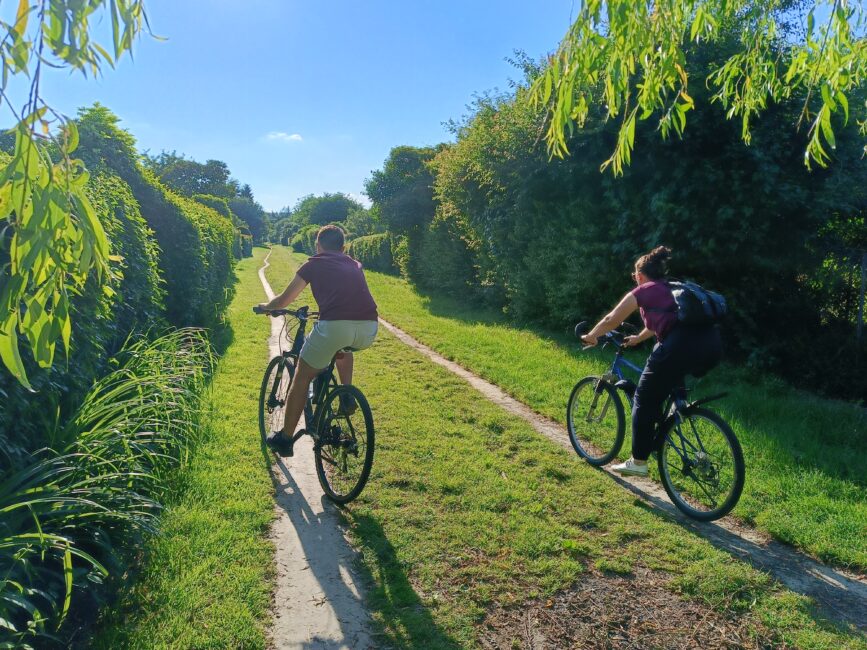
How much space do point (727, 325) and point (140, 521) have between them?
8289mm

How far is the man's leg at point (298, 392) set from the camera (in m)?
4.46

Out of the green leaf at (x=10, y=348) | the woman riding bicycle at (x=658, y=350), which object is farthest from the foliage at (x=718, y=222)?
the green leaf at (x=10, y=348)

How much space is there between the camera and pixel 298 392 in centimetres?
451

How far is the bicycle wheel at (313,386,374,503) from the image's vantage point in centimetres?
428

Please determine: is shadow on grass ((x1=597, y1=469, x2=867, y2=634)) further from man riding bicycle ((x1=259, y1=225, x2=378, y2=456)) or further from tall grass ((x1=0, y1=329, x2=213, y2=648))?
tall grass ((x1=0, y1=329, x2=213, y2=648))

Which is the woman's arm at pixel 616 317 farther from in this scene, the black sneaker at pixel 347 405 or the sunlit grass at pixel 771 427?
the black sneaker at pixel 347 405

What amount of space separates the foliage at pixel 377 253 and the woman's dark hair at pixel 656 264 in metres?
24.4

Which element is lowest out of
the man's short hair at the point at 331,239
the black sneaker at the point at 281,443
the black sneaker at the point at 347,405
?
the black sneaker at the point at 281,443

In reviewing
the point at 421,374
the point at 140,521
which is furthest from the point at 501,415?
the point at 140,521

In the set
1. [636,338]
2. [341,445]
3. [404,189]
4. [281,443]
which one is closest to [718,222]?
[636,338]

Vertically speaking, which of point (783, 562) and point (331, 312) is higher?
point (331, 312)

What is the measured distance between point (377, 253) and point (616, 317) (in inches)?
1025

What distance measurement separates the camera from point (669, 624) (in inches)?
118

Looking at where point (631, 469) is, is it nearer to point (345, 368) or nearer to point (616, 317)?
point (616, 317)
